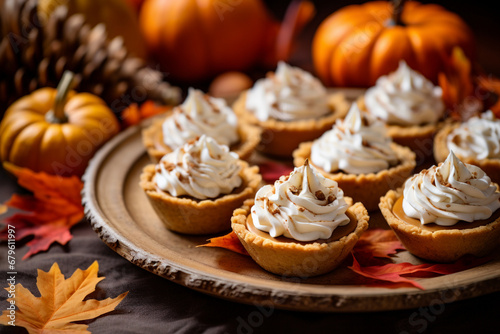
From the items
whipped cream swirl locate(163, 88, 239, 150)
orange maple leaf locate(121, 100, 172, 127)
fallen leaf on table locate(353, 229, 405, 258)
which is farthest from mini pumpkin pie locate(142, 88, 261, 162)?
fallen leaf on table locate(353, 229, 405, 258)

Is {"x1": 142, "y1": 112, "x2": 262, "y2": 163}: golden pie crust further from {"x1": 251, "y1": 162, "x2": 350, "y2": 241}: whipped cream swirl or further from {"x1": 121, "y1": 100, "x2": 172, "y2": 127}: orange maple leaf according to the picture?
{"x1": 251, "y1": 162, "x2": 350, "y2": 241}: whipped cream swirl

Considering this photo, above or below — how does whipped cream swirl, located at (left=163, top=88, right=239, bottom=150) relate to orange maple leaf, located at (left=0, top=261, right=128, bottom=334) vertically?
above

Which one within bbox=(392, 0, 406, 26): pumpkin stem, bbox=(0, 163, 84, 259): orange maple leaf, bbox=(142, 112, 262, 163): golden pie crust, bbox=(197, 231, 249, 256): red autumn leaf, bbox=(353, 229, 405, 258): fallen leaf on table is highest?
bbox=(392, 0, 406, 26): pumpkin stem

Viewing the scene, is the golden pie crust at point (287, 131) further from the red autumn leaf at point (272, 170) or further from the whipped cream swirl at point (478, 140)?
the whipped cream swirl at point (478, 140)

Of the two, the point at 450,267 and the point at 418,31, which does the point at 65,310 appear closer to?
the point at 450,267

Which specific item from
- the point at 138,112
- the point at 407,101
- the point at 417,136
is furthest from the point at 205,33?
the point at 417,136

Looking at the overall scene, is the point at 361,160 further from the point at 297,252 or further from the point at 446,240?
the point at 297,252
